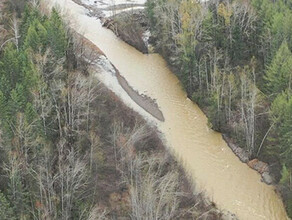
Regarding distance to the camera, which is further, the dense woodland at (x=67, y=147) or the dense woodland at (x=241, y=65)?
the dense woodland at (x=241, y=65)

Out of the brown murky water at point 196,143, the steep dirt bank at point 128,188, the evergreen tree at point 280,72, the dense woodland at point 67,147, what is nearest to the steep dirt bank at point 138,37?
the brown murky water at point 196,143

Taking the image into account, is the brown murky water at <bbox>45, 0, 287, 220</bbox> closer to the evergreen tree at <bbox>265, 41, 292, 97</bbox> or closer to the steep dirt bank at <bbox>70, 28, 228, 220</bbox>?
the steep dirt bank at <bbox>70, 28, 228, 220</bbox>

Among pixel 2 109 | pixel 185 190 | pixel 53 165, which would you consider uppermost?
pixel 2 109

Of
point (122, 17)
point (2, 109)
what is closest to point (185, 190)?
point (2, 109)

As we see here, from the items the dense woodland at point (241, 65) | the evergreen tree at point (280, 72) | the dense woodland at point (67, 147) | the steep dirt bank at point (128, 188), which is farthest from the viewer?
the evergreen tree at point (280, 72)

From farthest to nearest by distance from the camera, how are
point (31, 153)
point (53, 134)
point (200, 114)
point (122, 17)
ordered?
point (122, 17) → point (200, 114) → point (53, 134) → point (31, 153)

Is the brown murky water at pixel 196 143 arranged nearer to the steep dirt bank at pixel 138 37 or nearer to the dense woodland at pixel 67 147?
the steep dirt bank at pixel 138 37

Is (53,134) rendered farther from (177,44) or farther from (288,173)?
(177,44)
